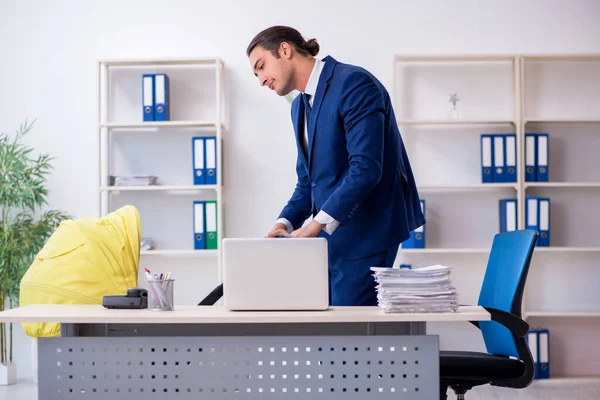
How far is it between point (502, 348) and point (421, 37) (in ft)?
8.63

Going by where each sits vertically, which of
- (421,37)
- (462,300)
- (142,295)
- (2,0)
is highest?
(2,0)

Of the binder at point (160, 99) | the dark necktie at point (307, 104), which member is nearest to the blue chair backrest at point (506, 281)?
the dark necktie at point (307, 104)

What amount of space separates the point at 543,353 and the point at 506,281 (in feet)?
7.06

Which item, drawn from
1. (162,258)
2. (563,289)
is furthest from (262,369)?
(563,289)

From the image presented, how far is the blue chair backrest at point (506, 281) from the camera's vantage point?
239cm

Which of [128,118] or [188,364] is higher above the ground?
[128,118]

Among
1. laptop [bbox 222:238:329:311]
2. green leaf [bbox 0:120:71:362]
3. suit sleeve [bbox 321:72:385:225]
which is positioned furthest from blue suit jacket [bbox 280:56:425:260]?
green leaf [bbox 0:120:71:362]

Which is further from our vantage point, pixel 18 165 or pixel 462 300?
pixel 462 300

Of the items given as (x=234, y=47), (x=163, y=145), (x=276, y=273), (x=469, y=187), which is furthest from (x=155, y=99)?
(x=276, y=273)

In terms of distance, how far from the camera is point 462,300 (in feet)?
15.3

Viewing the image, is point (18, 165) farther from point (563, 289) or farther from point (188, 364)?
point (563, 289)

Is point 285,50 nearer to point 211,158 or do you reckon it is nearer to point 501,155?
point 211,158

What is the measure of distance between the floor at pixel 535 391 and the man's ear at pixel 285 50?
96.0 inches

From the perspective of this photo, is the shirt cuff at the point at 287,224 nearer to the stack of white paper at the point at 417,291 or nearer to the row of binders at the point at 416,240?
the stack of white paper at the point at 417,291
